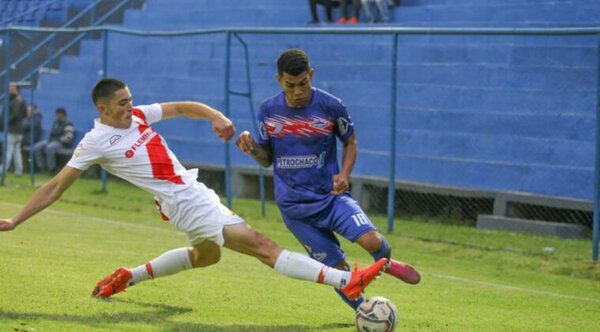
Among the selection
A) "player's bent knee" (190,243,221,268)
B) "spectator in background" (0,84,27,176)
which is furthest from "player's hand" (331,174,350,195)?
"spectator in background" (0,84,27,176)

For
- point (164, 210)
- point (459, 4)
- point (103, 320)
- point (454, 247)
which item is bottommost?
point (454, 247)

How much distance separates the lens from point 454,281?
37.4 ft

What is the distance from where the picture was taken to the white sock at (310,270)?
305 inches

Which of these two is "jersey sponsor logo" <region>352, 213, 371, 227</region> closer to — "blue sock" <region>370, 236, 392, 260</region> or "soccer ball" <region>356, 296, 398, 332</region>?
"blue sock" <region>370, 236, 392, 260</region>

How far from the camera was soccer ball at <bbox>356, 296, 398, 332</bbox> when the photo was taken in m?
7.51

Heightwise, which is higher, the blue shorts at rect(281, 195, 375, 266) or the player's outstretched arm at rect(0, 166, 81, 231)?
the player's outstretched arm at rect(0, 166, 81, 231)

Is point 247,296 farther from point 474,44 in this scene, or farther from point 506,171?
point 474,44

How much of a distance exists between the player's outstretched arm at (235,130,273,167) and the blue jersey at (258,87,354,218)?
10cm

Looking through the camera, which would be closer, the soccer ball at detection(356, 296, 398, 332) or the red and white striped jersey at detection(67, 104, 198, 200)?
the soccer ball at detection(356, 296, 398, 332)

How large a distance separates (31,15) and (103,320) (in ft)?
68.3

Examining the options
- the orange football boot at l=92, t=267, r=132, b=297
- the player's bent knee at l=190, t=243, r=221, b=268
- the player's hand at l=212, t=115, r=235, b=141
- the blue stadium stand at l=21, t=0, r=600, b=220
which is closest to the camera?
the player's hand at l=212, t=115, r=235, b=141

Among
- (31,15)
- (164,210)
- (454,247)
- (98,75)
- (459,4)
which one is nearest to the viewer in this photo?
(164,210)

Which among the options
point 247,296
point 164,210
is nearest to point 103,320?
point 164,210

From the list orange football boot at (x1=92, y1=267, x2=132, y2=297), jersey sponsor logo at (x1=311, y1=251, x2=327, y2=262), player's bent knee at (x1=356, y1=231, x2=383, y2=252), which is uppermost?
player's bent knee at (x1=356, y1=231, x2=383, y2=252)
